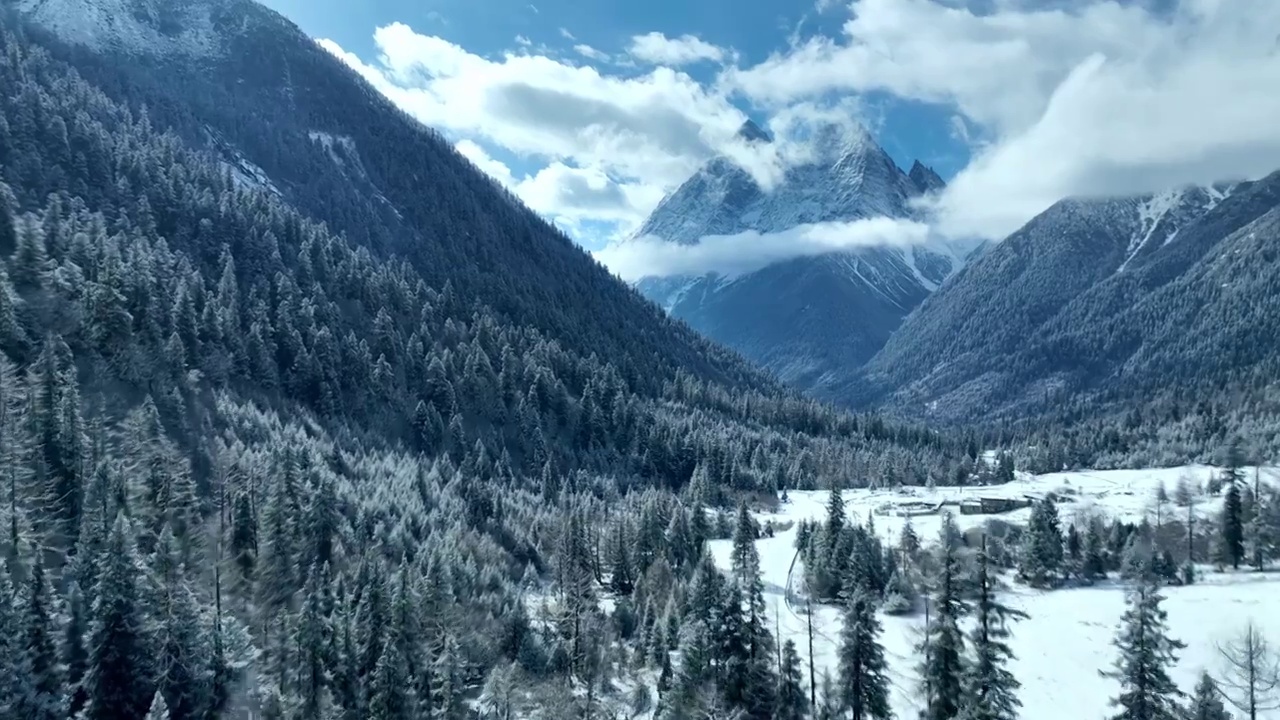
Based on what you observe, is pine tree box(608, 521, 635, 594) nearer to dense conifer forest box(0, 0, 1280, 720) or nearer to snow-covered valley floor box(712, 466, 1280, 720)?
dense conifer forest box(0, 0, 1280, 720)

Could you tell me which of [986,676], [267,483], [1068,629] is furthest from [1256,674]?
[267,483]

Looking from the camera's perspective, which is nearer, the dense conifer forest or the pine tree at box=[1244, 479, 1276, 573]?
the dense conifer forest

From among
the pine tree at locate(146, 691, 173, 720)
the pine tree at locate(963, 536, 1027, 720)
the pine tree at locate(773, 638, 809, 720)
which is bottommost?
the pine tree at locate(773, 638, 809, 720)

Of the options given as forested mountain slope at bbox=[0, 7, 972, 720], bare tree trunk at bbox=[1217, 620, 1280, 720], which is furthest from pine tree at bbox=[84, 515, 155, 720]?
bare tree trunk at bbox=[1217, 620, 1280, 720]

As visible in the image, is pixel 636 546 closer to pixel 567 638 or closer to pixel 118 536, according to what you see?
pixel 567 638

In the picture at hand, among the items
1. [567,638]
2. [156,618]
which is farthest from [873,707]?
[156,618]

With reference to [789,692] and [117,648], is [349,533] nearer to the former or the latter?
[117,648]
